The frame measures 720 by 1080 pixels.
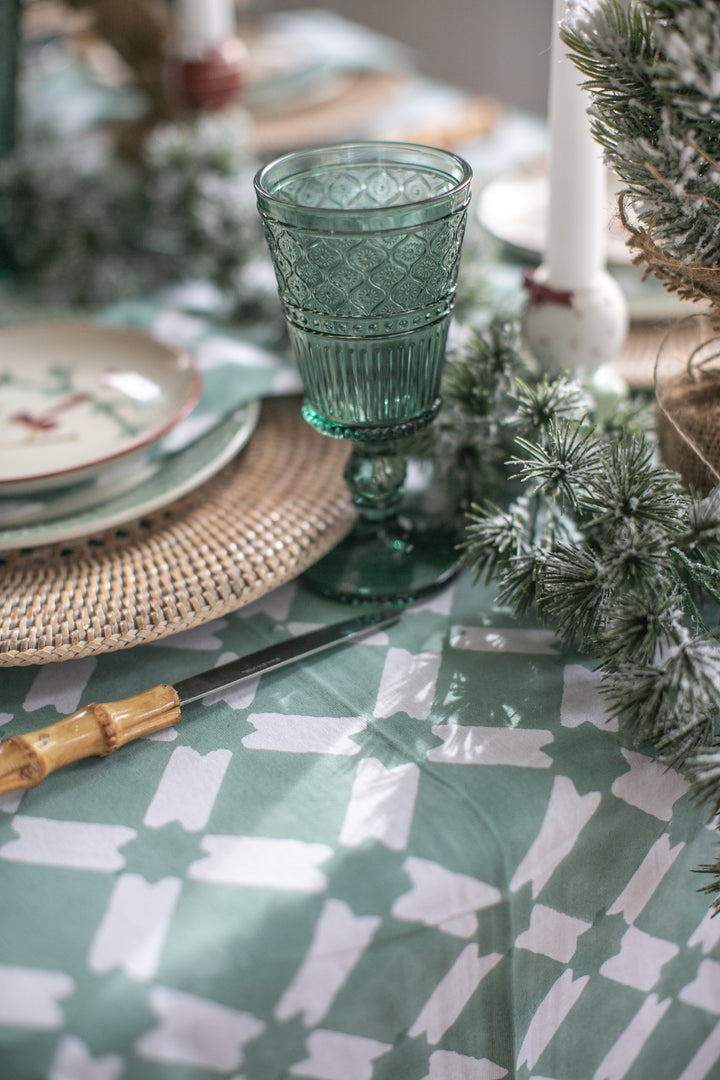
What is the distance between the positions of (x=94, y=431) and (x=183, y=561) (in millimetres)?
144

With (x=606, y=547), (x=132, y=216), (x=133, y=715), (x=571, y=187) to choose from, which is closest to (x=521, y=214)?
(x=571, y=187)

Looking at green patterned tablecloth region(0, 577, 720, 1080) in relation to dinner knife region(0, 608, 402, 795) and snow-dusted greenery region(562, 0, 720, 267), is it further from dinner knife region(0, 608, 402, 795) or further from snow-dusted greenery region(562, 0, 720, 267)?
snow-dusted greenery region(562, 0, 720, 267)

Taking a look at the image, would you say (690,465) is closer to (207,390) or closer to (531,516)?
(531,516)

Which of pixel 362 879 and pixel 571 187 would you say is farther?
pixel 571 187

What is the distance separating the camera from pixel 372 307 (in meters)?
0.47

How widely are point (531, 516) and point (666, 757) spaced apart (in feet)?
0.55


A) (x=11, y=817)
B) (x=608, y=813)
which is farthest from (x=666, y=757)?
(x=11, y=817)

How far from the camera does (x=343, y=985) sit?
37 cm

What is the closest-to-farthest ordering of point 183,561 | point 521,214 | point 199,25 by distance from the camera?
point 183,561, point 521,214, point 199,25

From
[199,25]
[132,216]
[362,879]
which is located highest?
[199,25]

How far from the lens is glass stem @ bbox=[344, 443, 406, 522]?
0.55 m

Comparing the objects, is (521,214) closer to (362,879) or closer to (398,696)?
(398,696)

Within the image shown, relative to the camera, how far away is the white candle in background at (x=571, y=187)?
0.55m

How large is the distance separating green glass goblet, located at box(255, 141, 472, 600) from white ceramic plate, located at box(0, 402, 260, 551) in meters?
0.09
